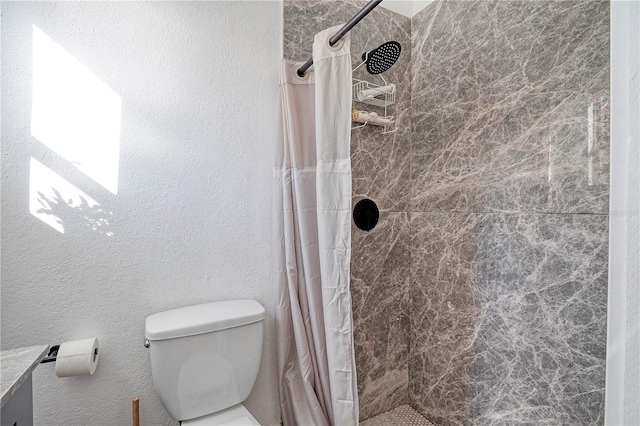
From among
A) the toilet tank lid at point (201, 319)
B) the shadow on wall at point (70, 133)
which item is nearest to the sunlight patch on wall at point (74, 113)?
the shadow on wall at point (70, 133)

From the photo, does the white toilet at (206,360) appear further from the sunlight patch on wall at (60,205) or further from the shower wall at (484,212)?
the shower wall at (484,212)

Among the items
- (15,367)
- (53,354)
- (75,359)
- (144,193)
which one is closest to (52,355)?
(53,354)

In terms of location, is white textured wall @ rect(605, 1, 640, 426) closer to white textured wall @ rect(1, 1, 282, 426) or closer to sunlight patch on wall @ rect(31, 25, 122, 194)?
white textured wall @ rect(1, 1, 282, 426)

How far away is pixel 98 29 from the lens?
3.93ft

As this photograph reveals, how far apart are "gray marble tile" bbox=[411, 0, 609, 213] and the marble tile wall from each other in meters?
0.09

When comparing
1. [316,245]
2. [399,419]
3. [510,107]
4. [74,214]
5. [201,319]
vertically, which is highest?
[510,107]

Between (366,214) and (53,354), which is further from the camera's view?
(366,214)

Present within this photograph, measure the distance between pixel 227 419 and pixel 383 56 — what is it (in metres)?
1.59

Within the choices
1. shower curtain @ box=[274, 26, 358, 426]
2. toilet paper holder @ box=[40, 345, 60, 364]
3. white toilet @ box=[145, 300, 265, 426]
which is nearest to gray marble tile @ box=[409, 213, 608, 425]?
shower curtain @ box=[274, 26, 358, 426]

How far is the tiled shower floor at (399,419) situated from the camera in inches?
68.1

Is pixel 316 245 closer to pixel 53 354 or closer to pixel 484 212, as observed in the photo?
pixel 484 212

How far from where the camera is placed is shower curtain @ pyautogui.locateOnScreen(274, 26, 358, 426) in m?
1.21

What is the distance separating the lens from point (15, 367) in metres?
0.81

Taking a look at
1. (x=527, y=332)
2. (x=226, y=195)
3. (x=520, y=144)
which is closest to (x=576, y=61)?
(x=520, y=144)
